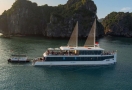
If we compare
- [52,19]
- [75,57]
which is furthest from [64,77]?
[52,19]

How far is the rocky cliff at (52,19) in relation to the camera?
158m

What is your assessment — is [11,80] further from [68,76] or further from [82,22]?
[82,22]

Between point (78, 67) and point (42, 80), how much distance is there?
14.2m

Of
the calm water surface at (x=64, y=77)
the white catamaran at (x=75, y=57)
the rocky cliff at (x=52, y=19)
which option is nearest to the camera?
the calm water surface at (x=64, y=77)

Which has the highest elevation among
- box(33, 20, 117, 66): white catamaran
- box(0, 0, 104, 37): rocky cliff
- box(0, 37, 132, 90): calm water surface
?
box(0, 0, 104, 37): rocky cliff

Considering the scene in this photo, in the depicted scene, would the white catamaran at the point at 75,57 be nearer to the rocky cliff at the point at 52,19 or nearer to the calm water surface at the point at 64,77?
the calm water surface at the point at 64,77

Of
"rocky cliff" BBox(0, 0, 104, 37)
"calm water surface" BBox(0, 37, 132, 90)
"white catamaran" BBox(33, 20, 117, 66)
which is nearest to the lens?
"calm water surface" BBox(0, 37, 132, 90)

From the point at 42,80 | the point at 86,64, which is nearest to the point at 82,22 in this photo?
the point at 86,64

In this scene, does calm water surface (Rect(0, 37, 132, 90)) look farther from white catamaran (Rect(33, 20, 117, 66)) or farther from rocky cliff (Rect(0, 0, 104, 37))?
rocky cliff (Rect(0, 0, 104, 37))

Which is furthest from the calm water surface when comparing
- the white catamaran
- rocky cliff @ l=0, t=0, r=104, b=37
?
rocky cliff @ l=0, t=0, r=104, b=37

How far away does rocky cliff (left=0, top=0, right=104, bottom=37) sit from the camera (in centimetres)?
15838

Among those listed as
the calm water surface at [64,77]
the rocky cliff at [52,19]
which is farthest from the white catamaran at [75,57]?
the rocky cliff at [52,19]

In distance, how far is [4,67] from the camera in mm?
54844

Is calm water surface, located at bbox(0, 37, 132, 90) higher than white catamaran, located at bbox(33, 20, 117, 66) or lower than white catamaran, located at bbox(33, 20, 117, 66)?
lower
